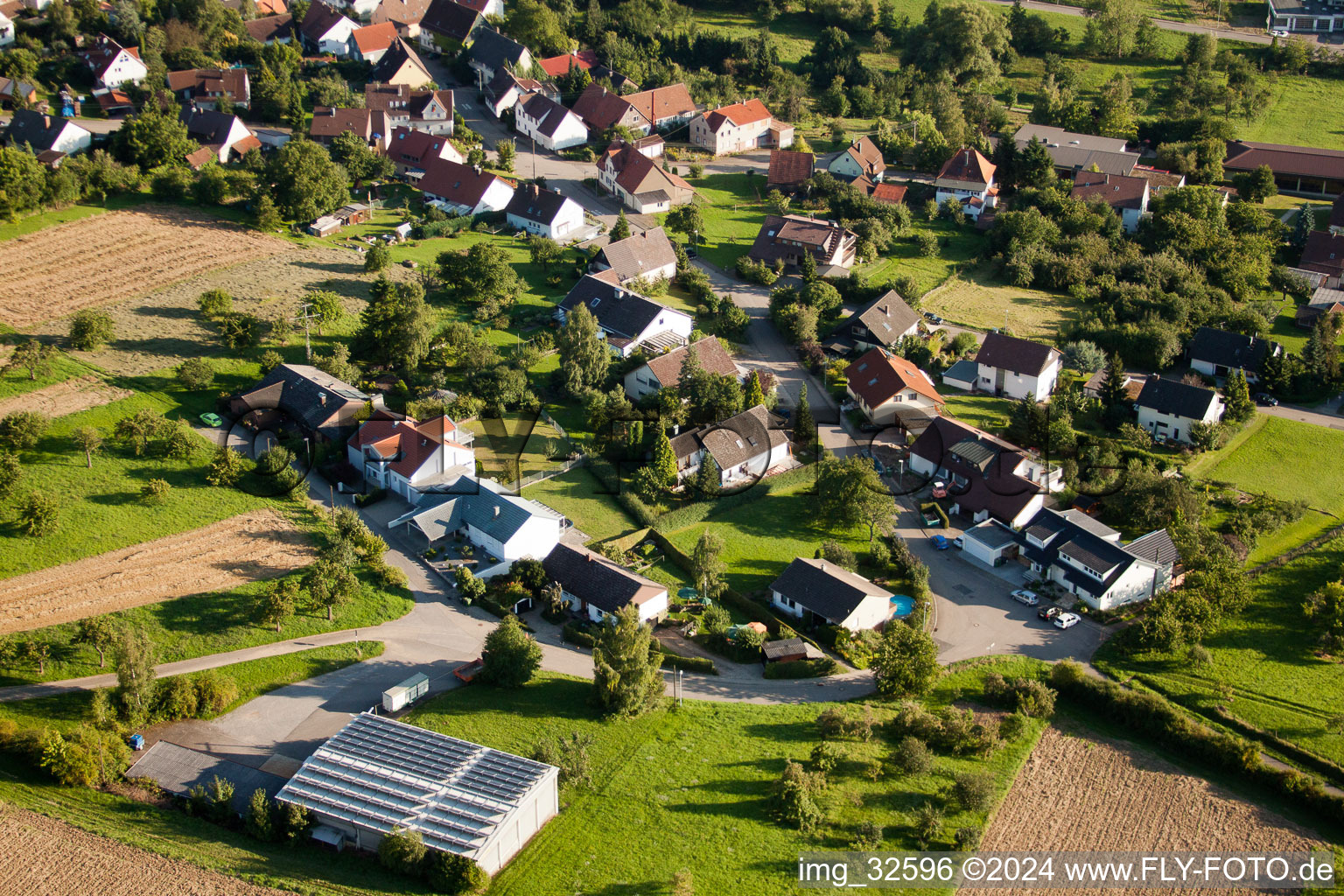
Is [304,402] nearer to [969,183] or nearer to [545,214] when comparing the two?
[545,214]

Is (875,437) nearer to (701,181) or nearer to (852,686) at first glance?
(852,686)

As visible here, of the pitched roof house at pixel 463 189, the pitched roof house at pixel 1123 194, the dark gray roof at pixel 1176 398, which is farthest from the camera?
the pitched roof house at pixel 1123 194

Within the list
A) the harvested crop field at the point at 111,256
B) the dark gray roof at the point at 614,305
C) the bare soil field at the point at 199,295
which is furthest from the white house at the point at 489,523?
the harvested crop field at the point at 111,256

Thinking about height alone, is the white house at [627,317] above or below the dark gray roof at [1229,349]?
above

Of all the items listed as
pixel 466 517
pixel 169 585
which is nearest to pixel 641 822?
pixel 466 517

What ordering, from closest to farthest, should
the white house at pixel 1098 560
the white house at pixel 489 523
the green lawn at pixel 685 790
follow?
the green lawn at pixel 685 790 → the white house at pixel 1098 560 → the white house at pixel 489 523

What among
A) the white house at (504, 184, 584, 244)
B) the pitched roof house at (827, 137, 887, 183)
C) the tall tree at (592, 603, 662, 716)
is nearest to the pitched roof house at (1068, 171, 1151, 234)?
the pitched roof house at (827, 137, 887, 183)

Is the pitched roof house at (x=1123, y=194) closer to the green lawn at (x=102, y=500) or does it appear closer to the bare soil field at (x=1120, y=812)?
the bare soil field at (x=1120, y=812)
